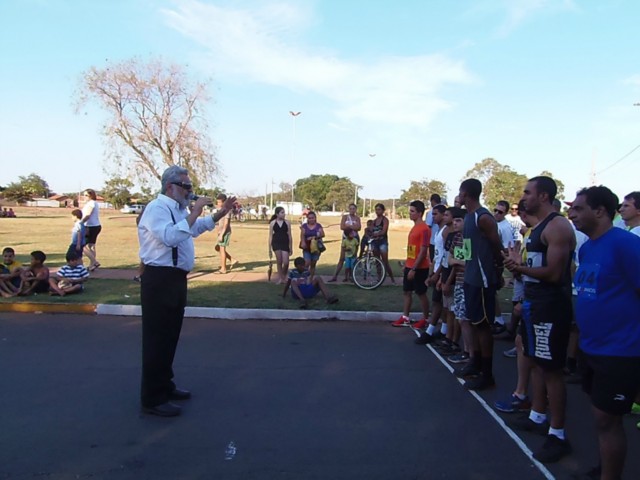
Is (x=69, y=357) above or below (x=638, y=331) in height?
below

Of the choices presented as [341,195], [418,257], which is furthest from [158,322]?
[341,195]

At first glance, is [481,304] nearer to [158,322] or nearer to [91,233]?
[158,322]

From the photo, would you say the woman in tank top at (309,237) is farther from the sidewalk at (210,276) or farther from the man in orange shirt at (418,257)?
the man in orange shirt at (418,257)

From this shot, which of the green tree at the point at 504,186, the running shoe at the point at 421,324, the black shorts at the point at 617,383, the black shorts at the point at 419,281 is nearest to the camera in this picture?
the black shorts at the point at 617,383

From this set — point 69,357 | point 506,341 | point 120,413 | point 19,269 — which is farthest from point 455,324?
point 19,269

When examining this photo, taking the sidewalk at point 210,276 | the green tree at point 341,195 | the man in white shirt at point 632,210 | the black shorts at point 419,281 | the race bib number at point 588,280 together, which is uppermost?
the green tree at point 341,195

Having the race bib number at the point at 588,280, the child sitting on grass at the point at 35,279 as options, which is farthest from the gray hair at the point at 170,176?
the child sitting on grass at the point at 35,279

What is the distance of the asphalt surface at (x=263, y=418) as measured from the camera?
11.7ft

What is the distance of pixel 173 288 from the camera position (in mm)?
4391

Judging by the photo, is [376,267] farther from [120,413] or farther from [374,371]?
[120,413]

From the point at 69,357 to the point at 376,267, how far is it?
21.2 ft

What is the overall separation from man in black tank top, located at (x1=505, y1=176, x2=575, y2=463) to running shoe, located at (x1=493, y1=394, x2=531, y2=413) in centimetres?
63

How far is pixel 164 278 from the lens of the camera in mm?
4340

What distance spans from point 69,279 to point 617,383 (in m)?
8.99
